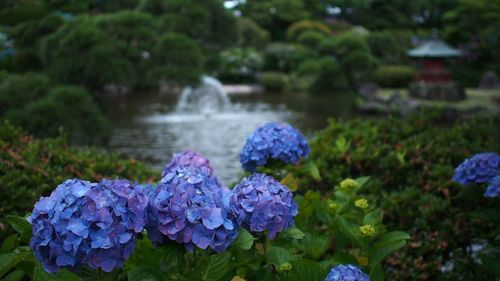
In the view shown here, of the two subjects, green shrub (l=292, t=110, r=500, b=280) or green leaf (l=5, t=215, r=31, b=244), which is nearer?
green leaf (l=5, t=215, r=31, b=244)

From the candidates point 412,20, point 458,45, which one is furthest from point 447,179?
point 412,20

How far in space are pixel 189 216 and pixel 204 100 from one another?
12.8 meters

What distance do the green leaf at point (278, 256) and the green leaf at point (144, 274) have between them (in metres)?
0.40

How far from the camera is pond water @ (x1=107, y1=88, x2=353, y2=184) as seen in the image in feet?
24.2

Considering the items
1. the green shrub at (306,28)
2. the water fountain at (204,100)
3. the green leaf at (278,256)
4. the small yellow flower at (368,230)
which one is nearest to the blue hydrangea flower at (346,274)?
the green leaf at (278,256)

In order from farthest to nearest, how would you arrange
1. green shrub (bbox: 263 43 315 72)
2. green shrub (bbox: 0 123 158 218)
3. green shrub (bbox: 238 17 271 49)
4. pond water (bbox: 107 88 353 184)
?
green shrub (bbox: 238 17 271 49)
green shrub (bbox: 263 43 315 72)
pond water (bbox: 107 88 353 184)
green shrub (bbox: 0 123 158 218)

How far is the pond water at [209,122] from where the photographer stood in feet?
24.2

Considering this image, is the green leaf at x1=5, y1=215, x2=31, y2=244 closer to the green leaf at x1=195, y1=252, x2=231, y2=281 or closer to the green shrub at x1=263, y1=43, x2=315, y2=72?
the green leaf at x1=195, y1=252, x2=231, y2=281

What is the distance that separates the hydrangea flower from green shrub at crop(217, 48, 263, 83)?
865 inches

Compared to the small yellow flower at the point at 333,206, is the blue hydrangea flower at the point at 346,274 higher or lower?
higher

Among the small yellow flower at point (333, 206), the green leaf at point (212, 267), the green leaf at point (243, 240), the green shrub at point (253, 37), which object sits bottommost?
the green shrub at point (253, 37)

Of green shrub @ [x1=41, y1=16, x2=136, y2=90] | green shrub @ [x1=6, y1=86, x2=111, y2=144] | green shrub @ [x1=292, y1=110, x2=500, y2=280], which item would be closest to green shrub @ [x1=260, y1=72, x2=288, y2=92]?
green shrub @ [x1=41, y1=16, x2=136, y2=90]

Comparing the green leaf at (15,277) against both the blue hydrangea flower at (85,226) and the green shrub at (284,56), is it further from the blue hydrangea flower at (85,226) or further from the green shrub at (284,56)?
the green shrub at (284,56)

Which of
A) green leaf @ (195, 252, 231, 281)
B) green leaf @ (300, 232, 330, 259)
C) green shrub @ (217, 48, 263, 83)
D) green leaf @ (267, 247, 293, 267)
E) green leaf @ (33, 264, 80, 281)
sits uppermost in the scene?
green leaf @ (195, 252, 231, 281)
